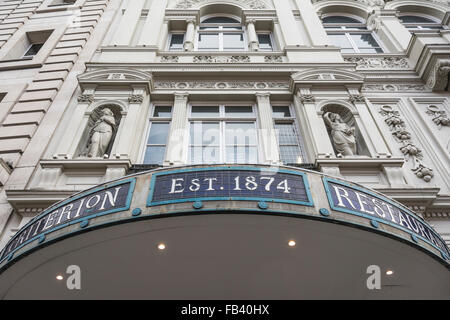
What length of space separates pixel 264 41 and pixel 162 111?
22.5ft

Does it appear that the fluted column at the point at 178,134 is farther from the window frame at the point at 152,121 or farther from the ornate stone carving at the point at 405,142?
the ornate stone carving at the point at 405,142

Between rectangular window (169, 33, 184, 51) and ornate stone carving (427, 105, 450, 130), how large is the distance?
1000 cm

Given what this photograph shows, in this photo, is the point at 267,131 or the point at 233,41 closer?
the point at 267,131

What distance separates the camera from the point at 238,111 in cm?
1230

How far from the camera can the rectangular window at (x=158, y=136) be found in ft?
34.3

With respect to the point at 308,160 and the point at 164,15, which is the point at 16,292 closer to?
the point at 308,160

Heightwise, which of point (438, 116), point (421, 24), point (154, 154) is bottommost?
point (154, 154)

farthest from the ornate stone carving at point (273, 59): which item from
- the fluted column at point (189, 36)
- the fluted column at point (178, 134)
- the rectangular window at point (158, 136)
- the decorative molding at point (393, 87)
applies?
the rectangular window at point (158, 136)

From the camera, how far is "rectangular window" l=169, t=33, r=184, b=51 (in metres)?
15.9

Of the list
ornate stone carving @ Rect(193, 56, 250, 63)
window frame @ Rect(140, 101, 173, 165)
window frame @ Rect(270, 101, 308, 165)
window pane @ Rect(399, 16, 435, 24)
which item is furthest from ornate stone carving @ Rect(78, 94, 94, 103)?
window pane @ Rect(399, 16, 435, 24)

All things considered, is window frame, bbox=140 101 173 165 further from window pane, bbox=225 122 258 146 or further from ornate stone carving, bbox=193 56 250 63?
ornate stone carving, bbox=193 56 250 63

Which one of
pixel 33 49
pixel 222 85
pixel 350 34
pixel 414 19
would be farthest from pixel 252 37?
pixel 33 49

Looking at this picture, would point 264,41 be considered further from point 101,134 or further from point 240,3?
point 101,134
